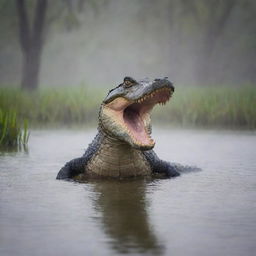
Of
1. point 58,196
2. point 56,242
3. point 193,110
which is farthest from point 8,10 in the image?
point 56,242

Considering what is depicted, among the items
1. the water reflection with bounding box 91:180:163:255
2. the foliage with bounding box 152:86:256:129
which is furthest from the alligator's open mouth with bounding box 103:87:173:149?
the foliage with bounding box 152:86:256:129

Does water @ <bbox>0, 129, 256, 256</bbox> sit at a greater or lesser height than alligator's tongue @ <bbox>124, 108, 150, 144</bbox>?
lesser

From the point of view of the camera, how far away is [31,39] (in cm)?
2691

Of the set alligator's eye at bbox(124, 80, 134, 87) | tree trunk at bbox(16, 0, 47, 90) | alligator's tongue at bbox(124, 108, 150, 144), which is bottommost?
alligator's tongue at bbox(124, 108, 150, 144)

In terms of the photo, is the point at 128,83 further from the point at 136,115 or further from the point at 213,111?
the point at 213,111

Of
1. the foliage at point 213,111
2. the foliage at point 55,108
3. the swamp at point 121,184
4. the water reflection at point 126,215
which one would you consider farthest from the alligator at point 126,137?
the foliage at point 55,108

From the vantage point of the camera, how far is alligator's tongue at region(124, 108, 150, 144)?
8148 millimetres

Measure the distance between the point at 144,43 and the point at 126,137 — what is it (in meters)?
45.4

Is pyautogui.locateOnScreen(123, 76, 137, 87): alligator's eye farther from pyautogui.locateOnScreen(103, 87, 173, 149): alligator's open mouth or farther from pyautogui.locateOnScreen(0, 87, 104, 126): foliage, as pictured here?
pyautogui.locateOnScreen(0, 87, 104, 126): foliage

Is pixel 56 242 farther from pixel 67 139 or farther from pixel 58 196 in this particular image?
pixel 67 139

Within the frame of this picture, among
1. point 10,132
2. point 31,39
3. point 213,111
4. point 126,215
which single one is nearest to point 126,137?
point 126,215

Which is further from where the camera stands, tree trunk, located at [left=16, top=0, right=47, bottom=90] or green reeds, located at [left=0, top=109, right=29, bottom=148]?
tree trunk, located at [left=16, top=0, right=47, bottom=90]

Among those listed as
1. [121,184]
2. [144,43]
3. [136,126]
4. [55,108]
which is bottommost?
[121,184]

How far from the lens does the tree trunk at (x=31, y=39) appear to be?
85.5 ft
